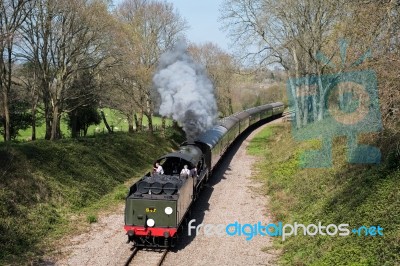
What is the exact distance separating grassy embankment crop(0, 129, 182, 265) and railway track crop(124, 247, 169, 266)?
11.3 feet


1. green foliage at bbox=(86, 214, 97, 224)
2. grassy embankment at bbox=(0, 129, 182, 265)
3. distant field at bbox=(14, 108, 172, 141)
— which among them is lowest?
green foliage at bbox=(86, 214, 97, 224)

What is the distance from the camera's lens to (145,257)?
529 inches

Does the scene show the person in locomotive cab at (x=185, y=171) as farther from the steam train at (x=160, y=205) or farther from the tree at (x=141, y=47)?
the tree at (x=141, y=47)

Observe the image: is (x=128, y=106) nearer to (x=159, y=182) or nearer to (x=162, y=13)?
(x=162, y=13)

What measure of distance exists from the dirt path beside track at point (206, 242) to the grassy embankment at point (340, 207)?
0.89 metres

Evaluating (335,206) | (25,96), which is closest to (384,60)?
(335,206)

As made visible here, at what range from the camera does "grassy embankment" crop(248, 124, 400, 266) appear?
11153 millimetres

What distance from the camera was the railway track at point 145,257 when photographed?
42.5 feet

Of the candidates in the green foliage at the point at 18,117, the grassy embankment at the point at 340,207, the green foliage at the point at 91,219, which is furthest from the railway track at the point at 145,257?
the green foliage at the point at 18,117

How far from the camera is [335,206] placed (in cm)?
1491

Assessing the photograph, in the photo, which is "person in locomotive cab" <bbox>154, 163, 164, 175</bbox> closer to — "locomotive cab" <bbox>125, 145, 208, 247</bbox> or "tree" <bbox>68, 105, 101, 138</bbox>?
"locomotive cab" <bbox>125, 145, 208, 247</bbox>

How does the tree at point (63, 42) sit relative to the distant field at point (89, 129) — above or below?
above

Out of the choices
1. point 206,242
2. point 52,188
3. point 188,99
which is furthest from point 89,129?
point 206,242

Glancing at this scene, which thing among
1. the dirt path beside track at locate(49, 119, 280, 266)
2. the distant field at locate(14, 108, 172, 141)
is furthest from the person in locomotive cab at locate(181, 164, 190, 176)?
the distant field at locate(14, 108, 172, 141)
